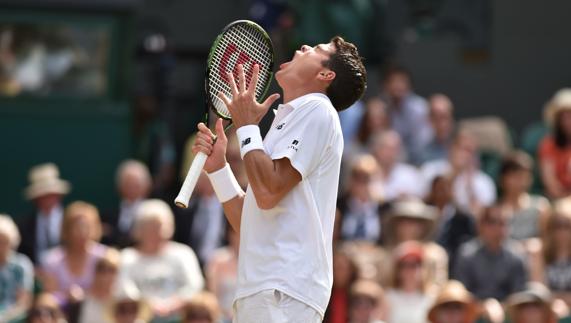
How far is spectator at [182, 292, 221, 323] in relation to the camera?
30.3 ft

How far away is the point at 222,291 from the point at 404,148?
3.45m

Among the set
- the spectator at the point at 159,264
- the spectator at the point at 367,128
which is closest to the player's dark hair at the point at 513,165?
the spectator at the point at 367,128

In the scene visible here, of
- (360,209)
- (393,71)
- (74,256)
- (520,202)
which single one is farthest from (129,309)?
(393,71)

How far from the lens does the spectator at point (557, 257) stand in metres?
10.1

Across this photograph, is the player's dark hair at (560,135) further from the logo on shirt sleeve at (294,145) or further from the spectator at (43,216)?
the logo on shirt sleeve at (294,145)

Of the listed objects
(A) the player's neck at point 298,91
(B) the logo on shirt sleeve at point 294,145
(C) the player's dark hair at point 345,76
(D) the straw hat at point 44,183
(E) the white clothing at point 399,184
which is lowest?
(D) the straw hat at point 44,183

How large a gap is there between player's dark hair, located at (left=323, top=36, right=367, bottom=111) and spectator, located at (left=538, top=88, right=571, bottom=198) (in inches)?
254

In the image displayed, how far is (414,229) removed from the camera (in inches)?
421

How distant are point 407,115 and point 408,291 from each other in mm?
3284

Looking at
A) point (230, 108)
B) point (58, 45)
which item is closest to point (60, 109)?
point (58, 45)

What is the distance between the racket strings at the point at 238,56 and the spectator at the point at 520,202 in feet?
18.1

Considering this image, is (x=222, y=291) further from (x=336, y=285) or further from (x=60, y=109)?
(x=60, y=109)

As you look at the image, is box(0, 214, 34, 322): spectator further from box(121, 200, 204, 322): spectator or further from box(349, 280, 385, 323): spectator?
box(349, 280, 385, 323): spectator

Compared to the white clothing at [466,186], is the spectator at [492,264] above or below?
below
